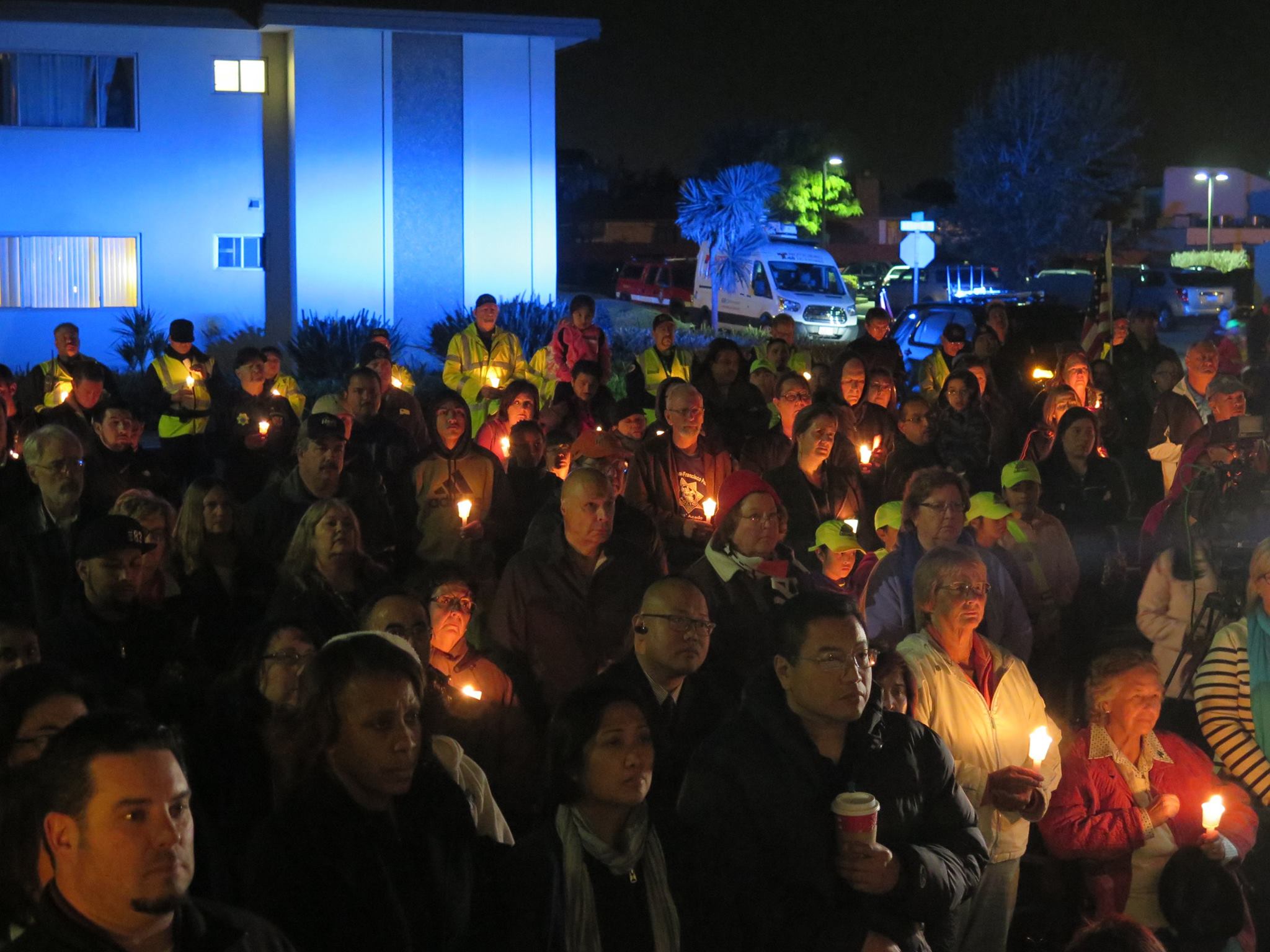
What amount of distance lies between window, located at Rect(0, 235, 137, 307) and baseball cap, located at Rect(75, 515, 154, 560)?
69.4ft

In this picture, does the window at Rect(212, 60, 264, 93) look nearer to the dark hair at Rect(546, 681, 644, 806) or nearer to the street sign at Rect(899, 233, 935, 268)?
the street sign at Rect(899, 233, 935, 268)

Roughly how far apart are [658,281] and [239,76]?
1676 cm

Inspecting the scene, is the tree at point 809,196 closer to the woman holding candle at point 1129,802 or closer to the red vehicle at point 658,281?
the red vehicle at point 658,281

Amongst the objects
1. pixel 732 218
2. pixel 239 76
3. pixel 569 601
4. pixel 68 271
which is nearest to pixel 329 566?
pixel 569 601

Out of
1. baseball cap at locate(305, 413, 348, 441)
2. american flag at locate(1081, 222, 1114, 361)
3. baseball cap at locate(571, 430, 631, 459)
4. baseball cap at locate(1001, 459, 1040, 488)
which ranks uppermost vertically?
american flag at locate(1081, 222, 1114, 361)

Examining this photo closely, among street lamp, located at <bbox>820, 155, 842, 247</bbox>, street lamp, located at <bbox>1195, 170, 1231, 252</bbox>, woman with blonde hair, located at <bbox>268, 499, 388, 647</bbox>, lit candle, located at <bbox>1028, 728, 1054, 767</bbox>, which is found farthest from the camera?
street lamp, located at <bbox>820, 155, 842, 247</bbox>

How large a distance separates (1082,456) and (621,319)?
25.9 metres

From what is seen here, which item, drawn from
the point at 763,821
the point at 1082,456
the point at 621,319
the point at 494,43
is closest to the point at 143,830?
the point at 763,821

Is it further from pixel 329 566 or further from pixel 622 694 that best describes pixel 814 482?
pixel 622 694

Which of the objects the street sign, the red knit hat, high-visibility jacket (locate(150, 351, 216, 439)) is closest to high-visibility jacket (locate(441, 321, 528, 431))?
high-visibility jacket (locate(150, 351, 216, 439))

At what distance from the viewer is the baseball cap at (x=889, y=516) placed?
7.81 metres

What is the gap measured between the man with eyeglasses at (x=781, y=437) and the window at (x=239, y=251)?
17.7 metres

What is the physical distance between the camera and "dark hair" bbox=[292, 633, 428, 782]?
12.1ft

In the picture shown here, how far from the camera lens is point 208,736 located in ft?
16.0
